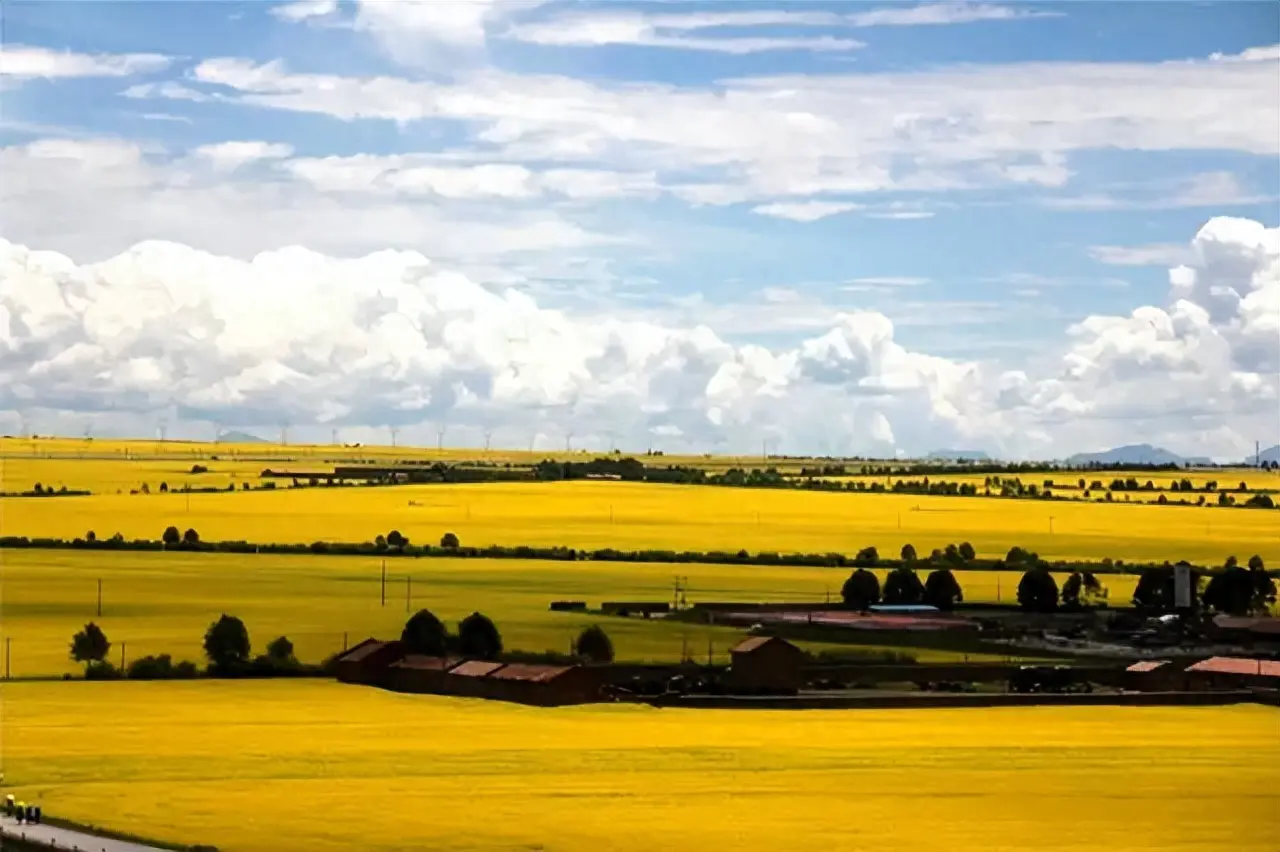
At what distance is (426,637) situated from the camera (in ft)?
161

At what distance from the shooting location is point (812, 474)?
160625mm

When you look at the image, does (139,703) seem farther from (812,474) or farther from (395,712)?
(812,474)

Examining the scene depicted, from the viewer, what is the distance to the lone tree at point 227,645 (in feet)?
153

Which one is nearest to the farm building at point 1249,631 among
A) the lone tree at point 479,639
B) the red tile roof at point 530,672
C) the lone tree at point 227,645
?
the lone tree at point 479,639

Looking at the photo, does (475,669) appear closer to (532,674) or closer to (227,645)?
(532,674)

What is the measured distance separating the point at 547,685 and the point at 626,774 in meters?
10.8

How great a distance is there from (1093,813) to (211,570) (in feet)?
137

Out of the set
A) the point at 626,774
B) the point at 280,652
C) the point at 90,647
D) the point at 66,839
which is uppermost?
the point at 90,647

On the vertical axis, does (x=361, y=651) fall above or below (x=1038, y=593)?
below

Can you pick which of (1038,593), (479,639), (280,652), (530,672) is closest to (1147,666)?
(530,672)

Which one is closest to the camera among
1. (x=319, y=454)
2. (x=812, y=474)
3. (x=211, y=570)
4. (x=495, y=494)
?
(x=211, y=570)

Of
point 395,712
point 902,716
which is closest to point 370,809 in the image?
point 395,712

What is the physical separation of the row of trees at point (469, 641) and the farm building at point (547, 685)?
3910 millimetres

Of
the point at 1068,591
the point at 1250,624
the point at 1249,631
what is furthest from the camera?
the point at 1068,591
